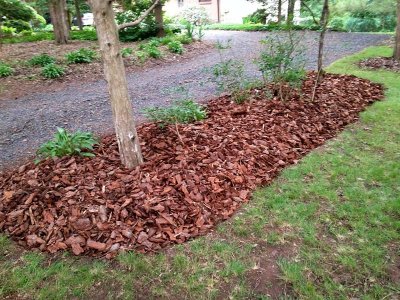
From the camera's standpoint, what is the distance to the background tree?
9.16ft

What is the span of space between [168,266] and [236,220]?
767 millimetres

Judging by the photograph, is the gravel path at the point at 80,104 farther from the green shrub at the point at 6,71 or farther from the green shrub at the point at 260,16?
the green shrub at the point at 260,16

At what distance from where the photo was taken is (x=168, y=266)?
2404mm

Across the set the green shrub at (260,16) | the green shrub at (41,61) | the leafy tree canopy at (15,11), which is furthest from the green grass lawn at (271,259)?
the green shrub at (260,16)

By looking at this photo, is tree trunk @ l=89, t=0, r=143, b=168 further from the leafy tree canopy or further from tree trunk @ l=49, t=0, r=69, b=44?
the leafy tree canopy

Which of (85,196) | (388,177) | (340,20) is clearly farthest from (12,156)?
(340,20)

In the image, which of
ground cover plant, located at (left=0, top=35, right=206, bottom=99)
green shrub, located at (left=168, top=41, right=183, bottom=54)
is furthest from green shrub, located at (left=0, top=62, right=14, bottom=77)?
green shrub, located at (left=168, top=41, right=183, bottom=54)

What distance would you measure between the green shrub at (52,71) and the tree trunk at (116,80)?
5.36 metres

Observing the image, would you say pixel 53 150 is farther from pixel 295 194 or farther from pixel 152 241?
pixel 295 194

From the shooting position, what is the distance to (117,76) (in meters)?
2.99

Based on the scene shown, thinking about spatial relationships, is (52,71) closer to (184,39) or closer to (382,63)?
(184,39)

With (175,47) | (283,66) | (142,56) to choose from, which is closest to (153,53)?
(142,56)

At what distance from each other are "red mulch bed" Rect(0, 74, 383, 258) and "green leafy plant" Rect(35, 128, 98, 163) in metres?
0.12

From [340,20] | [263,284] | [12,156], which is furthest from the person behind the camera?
[340,20]
